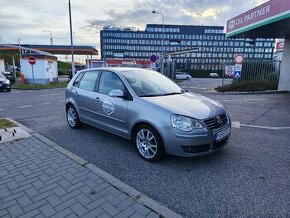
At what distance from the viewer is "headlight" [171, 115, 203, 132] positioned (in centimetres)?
374

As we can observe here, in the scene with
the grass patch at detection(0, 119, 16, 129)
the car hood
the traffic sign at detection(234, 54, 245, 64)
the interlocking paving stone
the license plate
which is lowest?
the interlocking paving stone

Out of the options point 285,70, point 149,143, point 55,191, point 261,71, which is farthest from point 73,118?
point 261,71

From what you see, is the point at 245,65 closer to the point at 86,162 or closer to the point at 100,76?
the point at 100,76

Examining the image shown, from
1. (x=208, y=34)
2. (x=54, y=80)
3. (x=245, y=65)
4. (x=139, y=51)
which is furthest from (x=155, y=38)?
(x=245, y=65)

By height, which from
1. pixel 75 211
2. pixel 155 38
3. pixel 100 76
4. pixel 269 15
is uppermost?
pixel 155 38

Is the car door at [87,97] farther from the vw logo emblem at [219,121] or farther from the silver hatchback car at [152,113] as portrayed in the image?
Answer: the vw logo emblem at [219,121]

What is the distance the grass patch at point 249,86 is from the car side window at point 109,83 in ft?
39.9

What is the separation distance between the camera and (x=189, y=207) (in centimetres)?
291

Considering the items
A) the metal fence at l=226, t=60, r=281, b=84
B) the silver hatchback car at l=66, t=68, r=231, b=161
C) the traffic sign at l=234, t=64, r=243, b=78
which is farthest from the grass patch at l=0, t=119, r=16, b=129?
the metal fence at l=226, t=60, r=281, b=84

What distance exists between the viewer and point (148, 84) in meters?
4.91

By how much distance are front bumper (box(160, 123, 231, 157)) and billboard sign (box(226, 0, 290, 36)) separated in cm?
908

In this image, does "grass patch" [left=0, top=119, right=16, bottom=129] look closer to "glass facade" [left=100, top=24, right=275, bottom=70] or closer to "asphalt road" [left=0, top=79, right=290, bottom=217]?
"asphalt road" [left=0, top=79, right=290, bottom=217]

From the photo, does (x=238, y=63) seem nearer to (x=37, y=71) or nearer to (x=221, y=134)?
(x=221, y=134)

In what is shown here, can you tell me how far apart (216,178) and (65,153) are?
281cm
